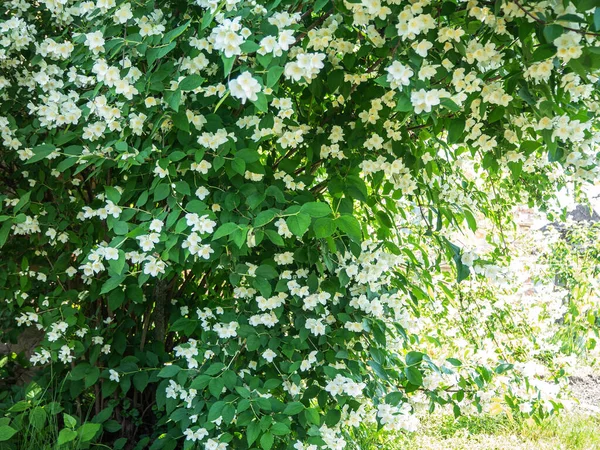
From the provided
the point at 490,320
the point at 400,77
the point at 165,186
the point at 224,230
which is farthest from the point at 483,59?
the point at 490,320

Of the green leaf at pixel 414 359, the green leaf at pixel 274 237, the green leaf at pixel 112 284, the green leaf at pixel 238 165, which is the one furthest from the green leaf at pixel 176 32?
the green leaf at pixel 414 359

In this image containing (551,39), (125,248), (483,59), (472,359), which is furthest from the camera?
(472,359)

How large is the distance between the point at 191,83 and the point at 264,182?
50cm

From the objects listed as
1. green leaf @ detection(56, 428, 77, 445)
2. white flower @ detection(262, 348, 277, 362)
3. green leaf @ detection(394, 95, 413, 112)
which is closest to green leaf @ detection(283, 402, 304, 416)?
white flower @ detection(262, 348, 277, 362)

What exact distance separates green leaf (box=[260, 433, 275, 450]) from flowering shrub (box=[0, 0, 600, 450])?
18 mm

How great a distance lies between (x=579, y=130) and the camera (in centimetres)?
127

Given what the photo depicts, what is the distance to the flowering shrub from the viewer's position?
1289mm

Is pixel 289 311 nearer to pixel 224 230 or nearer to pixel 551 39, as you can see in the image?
pixel 224 230

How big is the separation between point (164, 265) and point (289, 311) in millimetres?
437

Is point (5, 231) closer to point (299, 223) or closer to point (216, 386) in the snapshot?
point (216, 386)

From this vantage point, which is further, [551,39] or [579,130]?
[579,130]

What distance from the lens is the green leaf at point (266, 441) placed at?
1.56 m

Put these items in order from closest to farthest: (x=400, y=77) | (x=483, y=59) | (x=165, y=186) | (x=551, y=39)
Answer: (x=551, y=39) < (x=400, y=77) < (x=483, y=59) < (x=165, y=186)

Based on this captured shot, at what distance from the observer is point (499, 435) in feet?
10.1
